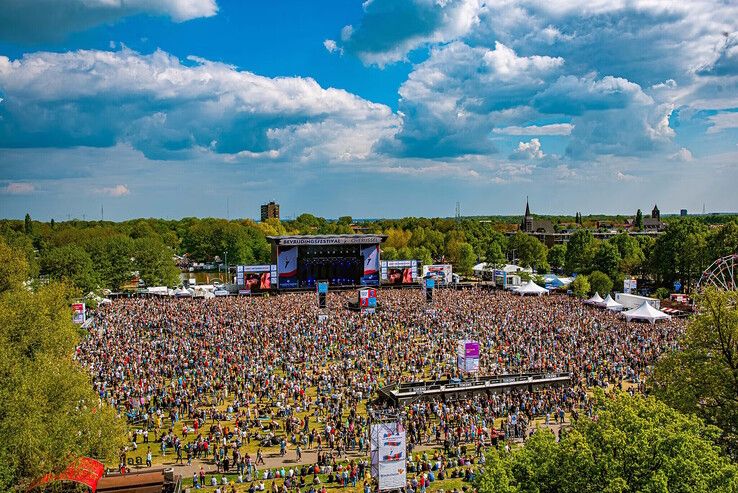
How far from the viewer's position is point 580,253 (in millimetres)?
87750

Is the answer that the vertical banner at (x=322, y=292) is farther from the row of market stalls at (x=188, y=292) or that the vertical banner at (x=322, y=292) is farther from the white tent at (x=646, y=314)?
the white tent at (x=646, y=314)

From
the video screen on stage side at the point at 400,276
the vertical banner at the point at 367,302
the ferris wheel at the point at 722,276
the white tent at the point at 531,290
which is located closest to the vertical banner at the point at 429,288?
the vertical banner at the point at 367,302

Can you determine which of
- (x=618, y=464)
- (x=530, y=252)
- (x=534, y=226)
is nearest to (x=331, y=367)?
(x=618, y=464)

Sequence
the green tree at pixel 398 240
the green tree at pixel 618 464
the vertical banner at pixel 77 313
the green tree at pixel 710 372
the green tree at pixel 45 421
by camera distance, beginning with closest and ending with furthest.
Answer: the green tree at pixel 618 464
the green tree at pixel 45 421
the green tree at pixel 710 372
the vertical banner at pixel 77 313
the green tree at pixel 398 240

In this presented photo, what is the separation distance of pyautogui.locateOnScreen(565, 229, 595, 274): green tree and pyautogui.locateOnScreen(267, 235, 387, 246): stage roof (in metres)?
30.9

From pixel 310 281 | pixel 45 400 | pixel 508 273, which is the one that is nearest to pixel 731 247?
pixel 508 273

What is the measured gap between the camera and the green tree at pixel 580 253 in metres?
83.8

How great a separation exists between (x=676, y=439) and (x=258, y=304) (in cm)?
4762

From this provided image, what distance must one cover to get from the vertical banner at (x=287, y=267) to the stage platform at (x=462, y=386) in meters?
42.1

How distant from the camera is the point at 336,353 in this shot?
37.3 metres

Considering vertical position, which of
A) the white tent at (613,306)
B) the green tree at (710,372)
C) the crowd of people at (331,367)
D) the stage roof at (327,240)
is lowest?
the crowd of people at (331,367)

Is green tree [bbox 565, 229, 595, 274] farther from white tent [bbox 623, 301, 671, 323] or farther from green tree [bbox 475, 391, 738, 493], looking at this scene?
green tree [bbox 475, 391, 738, 493]

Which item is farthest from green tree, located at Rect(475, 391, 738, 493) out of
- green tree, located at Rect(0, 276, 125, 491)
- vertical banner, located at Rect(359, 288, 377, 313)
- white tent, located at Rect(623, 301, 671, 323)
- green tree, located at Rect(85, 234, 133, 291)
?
green tree, located at Rect(85, 234, 133, 291)

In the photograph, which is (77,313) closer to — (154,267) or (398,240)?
(154,267)
